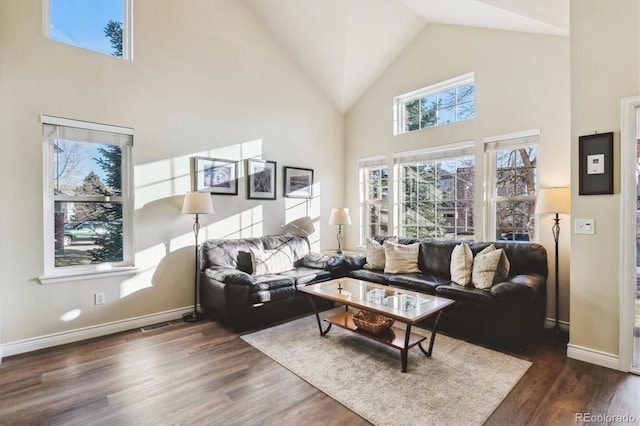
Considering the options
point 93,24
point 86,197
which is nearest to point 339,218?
point 86,197

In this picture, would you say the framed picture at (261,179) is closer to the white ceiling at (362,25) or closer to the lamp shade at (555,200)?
the white ceiling at (362,25)

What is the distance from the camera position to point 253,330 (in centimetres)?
344

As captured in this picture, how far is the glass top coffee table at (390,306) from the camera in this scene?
253cm

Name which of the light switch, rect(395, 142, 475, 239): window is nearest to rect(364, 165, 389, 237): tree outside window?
rect(395, 142, 475, 239): window

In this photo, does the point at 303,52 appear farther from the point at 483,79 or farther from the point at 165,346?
the point at 165,346

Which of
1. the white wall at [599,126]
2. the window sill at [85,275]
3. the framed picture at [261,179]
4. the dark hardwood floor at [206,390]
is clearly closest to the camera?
the dark hardwood floor at [206,390]

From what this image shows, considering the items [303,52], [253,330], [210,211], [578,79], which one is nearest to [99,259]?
[210,211]

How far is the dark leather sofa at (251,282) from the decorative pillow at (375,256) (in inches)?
14.9

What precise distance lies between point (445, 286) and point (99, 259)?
3744 millimetres

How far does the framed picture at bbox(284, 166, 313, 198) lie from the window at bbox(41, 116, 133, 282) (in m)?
2.17

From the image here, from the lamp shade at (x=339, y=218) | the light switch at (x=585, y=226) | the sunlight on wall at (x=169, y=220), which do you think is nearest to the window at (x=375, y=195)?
the lamp shade at (x=339, y=218)

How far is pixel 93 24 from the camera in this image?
133 inches

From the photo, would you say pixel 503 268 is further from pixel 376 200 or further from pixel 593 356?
pixel 376 200

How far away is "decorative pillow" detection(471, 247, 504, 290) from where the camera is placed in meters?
3.21
